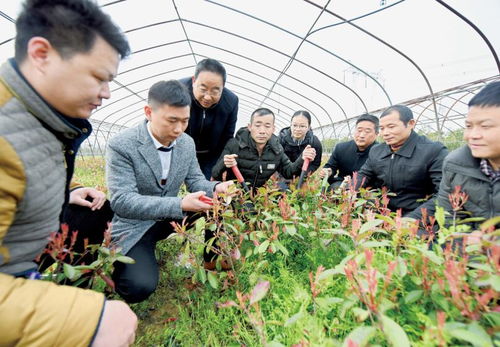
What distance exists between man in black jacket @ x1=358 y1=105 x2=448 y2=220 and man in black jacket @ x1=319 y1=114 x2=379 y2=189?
674 millimetres

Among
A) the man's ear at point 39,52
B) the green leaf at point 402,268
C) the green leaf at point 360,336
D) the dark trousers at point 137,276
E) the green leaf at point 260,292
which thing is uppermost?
the man's ear at point 39,52

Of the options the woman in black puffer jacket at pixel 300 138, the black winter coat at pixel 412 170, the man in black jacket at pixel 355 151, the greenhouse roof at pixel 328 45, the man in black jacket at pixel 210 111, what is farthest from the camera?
the greenhouse roof at pixel 328 45

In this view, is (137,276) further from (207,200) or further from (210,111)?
(210,111)

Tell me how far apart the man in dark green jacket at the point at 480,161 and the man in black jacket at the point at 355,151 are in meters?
1.52

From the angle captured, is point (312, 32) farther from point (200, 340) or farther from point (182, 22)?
point (200, 340)

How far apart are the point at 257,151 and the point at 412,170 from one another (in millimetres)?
1683

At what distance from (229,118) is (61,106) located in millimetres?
2252

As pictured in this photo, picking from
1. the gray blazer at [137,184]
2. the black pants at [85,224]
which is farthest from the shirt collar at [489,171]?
the black pants at [85,224]

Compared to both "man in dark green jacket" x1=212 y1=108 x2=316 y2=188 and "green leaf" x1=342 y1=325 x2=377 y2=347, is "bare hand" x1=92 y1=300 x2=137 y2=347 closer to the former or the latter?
"green leaf" x1=342 y1=325 x2=377 y2=347

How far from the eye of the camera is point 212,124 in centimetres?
292

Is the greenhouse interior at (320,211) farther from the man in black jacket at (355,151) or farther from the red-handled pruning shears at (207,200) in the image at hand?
the man in black jacket at (355,151)

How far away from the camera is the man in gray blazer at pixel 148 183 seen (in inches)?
63.4

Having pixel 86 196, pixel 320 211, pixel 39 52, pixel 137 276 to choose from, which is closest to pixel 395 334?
pixel 320 211

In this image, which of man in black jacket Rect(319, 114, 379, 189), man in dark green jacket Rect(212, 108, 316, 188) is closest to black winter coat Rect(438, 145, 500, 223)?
man in dark green jacket Rect(212, 108, 316, 188)
